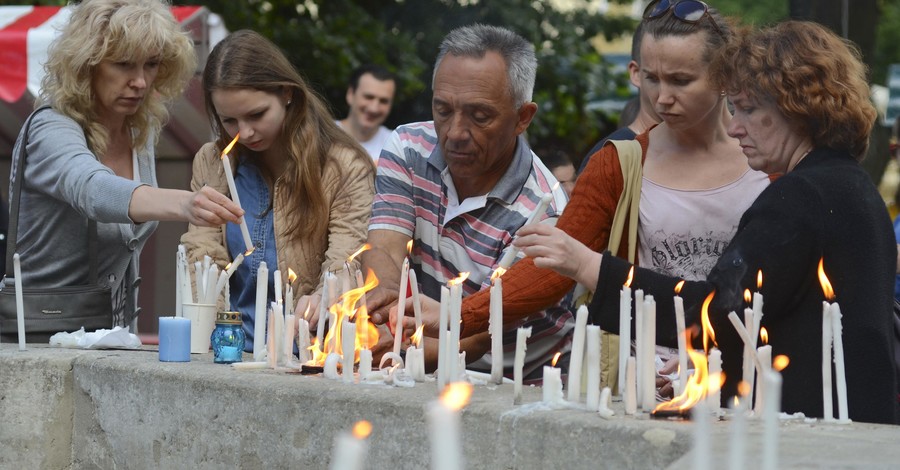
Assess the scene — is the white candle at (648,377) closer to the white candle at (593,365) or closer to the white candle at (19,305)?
the white candle at (593,365)

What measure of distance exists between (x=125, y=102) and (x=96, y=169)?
0.49 meters

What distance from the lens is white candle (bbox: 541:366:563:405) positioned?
3.21m

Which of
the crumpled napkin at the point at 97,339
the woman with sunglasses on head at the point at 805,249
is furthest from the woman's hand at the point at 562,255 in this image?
the crumpled napkin at the point at 97,339

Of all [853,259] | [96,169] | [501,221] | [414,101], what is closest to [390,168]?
[501,221]

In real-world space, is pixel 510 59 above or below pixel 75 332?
above

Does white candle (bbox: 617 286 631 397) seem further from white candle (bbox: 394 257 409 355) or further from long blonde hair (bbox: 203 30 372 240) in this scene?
long blonde hair (bbox: 203 30 372 240)

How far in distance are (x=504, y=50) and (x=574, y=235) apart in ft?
2.48

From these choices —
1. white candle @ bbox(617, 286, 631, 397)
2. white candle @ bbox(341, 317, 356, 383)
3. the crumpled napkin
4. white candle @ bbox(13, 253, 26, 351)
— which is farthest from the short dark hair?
white candle @ bbox(617, 286, 631, 397)

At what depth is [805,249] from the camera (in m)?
3.30

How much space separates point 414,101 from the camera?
505 inches

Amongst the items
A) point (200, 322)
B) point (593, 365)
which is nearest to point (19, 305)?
point (200, 322)

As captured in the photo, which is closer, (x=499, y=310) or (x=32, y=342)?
(x=499, y=310)

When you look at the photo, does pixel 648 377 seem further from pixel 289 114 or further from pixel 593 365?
pixel 289 114

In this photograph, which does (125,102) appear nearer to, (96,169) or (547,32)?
(96,169)
